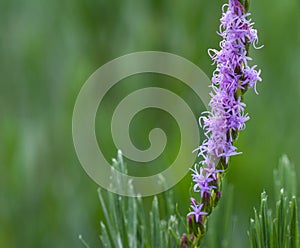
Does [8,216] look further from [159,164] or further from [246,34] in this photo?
[246,34]

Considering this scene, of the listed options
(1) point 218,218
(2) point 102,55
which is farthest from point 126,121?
(1) point 218,218

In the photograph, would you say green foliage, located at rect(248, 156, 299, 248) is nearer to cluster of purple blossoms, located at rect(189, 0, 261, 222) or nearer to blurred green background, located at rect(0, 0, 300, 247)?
cluster of purple blossoms, located at rect(189, 0, 261, 222)

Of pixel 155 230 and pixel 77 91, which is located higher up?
pixel 77 91

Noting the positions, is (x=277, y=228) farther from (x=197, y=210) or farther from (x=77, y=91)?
(x=77, y=91)

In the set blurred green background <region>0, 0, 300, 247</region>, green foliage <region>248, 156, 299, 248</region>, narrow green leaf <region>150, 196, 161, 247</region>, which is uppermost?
blurred green background <region>0, 0, 300, 247</region>

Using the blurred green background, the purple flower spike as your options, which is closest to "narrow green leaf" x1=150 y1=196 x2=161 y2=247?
the purple flower spike

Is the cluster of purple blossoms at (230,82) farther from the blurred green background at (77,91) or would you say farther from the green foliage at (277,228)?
the blurred green background at (77,91)

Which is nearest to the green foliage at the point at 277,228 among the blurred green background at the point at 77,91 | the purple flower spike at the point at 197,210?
the purple flower spike at the point at 197,210

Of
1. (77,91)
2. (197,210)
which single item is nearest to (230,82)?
(197,210)
